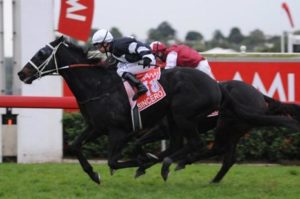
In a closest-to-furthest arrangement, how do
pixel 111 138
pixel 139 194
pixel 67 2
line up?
pixel 139 194, pixel 111 138, pixel 67 2

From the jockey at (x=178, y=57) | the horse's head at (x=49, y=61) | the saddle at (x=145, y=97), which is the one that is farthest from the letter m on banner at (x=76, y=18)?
the saddle at (x=145, y=97)

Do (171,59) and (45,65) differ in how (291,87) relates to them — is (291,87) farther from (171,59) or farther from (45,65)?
(45,65)

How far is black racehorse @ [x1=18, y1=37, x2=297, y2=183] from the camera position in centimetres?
772

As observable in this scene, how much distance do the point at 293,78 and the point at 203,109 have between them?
425 centimetres

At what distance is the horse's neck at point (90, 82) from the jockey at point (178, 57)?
1.05m

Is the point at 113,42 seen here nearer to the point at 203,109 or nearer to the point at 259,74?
the point at 203,109

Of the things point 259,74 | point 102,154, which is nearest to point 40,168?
point 102,154


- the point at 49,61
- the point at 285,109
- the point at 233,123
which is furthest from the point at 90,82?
the point at 285,109

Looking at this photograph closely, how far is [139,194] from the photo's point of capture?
7176 mm

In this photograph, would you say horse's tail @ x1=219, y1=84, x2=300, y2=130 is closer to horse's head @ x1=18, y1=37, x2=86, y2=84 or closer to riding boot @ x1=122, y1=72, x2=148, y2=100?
riding boot @ x1=122, y1=72, x2=148, y2=100

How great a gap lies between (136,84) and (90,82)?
0.53m

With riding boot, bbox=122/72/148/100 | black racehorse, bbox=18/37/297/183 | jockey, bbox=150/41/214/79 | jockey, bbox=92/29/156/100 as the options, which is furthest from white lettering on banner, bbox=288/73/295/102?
riding boot, bbox=122/72/148/100

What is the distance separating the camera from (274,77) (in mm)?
11672

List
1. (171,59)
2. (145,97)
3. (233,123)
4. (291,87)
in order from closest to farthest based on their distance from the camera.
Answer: (145,97) → (233,123) → (171,59) → (291,87)
